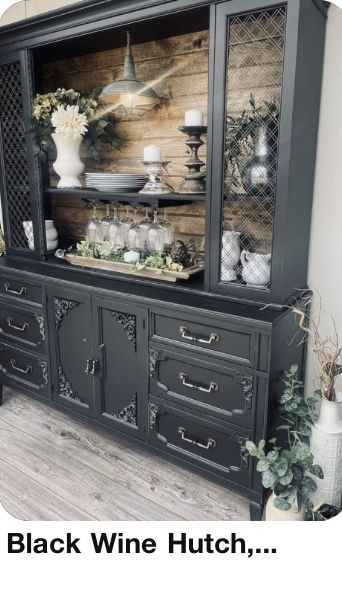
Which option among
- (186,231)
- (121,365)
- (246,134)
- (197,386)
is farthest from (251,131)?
(121,365)

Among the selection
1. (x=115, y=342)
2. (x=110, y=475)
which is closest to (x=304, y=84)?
(x=115, y=342)

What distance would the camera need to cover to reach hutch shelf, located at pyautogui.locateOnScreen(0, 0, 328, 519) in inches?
66.4

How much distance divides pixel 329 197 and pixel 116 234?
3.38 feet

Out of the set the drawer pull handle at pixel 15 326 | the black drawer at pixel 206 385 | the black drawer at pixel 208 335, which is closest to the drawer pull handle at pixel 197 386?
the black drawer at pixel 206 385

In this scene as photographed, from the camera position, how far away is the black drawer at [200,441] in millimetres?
1814

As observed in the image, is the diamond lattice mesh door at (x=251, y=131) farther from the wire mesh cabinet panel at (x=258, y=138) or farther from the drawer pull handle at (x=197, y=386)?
the drawer pull handle at (x=197, y=386)

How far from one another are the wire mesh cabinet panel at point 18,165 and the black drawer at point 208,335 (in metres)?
1.03

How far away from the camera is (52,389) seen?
246cm

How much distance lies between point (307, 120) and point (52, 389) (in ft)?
5.79

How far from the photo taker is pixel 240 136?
1749 millimetres

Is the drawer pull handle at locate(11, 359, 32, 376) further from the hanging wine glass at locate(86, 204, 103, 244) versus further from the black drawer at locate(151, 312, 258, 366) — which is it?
the black drawer at locate(151, 312, 258, 366)

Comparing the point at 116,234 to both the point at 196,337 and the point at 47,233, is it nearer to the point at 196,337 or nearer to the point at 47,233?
the point at 47,233
